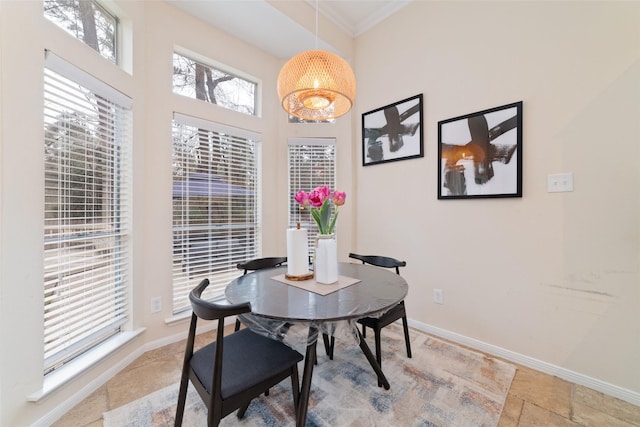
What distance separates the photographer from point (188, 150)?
2412 mm

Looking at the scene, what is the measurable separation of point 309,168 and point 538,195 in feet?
7.11

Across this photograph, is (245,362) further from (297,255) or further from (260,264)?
(260,264)

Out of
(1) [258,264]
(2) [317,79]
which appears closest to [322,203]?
(2) [317,79]

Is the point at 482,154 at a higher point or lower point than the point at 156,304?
higher

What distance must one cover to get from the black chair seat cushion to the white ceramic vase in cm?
44

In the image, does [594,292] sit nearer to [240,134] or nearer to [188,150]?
[240,134]

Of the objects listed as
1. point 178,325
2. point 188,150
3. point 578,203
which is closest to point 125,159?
point 188,150

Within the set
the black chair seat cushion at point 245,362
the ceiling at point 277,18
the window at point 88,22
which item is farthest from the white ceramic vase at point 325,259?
the ceiling at point 277,18

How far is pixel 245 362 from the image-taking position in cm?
121

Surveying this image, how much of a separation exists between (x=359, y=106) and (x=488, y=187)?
65.6 inches

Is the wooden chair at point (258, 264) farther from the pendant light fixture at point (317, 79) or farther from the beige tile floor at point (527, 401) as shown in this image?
the pendant light fixture at point (317, 79)

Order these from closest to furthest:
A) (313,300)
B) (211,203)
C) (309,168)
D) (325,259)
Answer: (313,300), (325,259), (211,203), (309,168)

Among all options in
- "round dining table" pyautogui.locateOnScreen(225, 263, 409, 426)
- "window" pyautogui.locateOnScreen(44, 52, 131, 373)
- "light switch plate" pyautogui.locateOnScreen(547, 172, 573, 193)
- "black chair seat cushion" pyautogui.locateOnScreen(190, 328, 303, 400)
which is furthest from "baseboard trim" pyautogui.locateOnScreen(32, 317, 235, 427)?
"light switch plate" pyautogui.locateOnScreen(547, 172, 573, 193)

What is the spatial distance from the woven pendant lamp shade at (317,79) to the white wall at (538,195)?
121 centimetres
